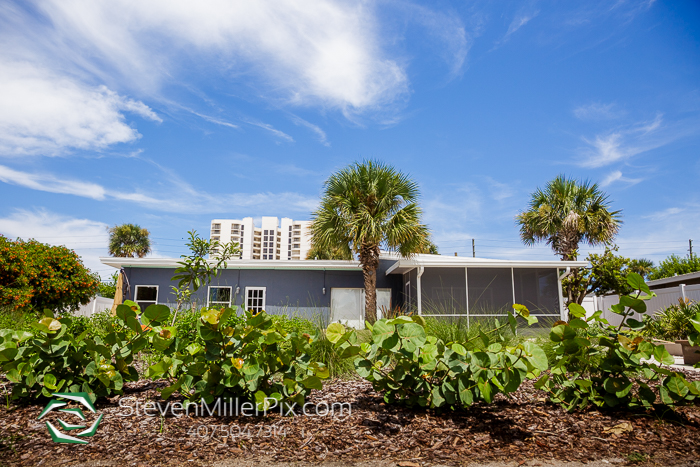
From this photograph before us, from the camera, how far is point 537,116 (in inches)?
381

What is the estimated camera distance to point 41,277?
11469 millimetres

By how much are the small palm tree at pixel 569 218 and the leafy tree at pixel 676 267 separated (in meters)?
11.5

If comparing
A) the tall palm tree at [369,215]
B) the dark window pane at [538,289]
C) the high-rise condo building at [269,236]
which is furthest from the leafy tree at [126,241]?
the high-rise condo building at [269,236]

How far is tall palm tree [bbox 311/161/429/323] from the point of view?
13234 millimetres

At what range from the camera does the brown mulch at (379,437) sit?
2.32 meters

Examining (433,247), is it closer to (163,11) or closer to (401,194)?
(401,194)

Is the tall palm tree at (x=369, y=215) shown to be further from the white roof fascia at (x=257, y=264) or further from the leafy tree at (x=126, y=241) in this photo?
the leafy tree at (x=126, y=241)

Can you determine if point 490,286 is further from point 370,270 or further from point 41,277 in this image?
point 41,277

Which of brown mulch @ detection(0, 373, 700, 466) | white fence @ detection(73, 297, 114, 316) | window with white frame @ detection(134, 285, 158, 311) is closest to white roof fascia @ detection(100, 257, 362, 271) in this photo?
window with white frame @ detection(134, 285, 158, 311)

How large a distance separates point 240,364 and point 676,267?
3102 cm

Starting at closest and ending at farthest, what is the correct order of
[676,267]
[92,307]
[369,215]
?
1. [369,215]
2. [92,307]
3. [676,267]

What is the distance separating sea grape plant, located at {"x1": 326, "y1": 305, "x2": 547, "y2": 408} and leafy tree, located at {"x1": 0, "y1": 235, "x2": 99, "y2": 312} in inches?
453

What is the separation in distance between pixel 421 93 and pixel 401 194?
229 inches

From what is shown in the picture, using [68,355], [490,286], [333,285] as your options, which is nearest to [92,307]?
[333,285]
